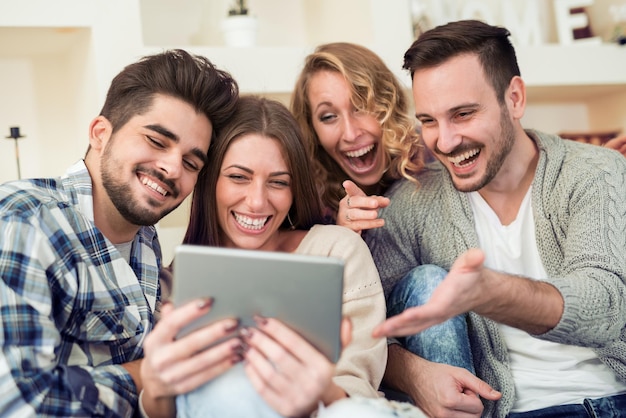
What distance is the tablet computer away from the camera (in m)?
1.09

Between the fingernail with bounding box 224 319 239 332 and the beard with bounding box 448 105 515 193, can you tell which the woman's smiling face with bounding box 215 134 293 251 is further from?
the fingernail with bounding box 224 319 239 332

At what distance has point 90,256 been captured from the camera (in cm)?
146

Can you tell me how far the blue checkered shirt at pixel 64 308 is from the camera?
4.12 feet

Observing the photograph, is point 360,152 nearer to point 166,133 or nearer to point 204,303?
point 166,133

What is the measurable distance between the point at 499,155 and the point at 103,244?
981 millimetres

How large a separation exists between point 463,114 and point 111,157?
86 cm

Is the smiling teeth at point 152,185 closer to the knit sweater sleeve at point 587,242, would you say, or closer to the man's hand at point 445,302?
the man's hand at point 445,302

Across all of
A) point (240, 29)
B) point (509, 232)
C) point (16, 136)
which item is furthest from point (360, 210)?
point (16, 136)

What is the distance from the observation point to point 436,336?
170cm

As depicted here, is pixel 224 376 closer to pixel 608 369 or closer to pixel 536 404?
Answer: pixel 536 404

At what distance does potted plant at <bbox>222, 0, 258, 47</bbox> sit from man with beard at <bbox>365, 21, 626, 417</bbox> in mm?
778

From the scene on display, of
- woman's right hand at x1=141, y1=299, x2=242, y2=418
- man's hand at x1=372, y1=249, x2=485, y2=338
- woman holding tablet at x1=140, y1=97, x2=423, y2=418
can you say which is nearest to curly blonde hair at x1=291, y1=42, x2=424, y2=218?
woman holding tablet at x1=140, y1=97, x2=423, y2=418

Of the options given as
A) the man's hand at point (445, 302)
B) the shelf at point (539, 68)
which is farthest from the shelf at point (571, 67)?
the man's hand at point (445, 302)

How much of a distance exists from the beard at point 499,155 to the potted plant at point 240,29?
1017 millimetres
